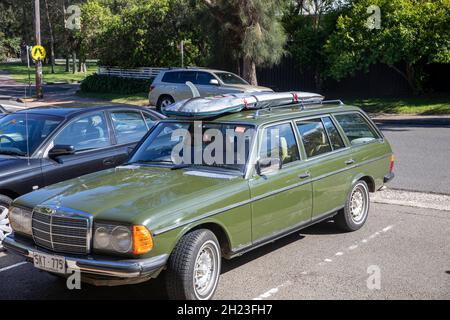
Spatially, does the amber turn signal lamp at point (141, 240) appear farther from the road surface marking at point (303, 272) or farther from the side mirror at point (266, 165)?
the side mirror at point (266, 165)

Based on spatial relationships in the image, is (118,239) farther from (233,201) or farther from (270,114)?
(270,114)

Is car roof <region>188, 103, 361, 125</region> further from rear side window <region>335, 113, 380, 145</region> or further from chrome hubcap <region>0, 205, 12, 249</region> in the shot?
chrome hubcap <region>0, 205, 12, 249</region>

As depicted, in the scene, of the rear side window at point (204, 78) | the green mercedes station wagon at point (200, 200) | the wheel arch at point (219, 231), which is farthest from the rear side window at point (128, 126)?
the rear side window at point (204, 78)

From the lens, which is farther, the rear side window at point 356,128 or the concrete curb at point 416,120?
the concrete curb at point 416,120

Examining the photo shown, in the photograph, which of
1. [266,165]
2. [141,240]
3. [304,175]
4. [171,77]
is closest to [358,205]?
[304,175]

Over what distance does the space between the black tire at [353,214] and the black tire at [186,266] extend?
2459mm

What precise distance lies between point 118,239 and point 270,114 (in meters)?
2.36

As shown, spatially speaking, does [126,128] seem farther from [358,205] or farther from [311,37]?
[311,37]

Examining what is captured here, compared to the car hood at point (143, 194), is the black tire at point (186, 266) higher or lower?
lower

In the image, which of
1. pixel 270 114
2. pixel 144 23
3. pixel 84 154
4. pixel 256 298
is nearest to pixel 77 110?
pixel 84 154

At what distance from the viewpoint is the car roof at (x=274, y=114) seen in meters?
5.72

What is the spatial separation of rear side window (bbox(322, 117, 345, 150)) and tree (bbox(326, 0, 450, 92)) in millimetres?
14529

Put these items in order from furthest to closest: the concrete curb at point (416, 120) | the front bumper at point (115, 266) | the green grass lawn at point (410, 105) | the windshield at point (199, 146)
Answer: the green grass lawn at point (410, 105) → the concrete curb at point (416, 120) → the windshield at point (199, 146) → the front bumper at point (115, 266)

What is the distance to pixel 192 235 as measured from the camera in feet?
15.1
